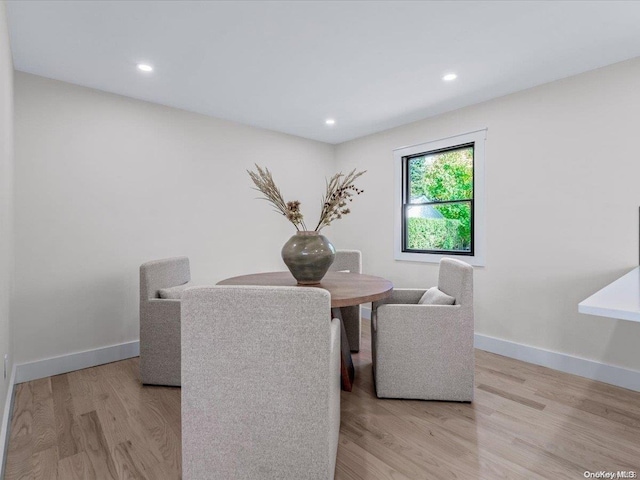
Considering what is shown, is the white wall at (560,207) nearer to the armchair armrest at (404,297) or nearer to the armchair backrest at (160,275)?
the armchair armrest at (404,297)

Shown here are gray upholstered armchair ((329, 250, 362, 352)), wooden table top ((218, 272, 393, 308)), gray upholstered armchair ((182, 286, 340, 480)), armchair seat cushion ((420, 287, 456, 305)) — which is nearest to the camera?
gray upholstered armchair ((182, 286, 340, 480))

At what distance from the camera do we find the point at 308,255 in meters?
2.13

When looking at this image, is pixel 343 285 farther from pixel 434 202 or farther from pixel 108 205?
pixel 108 205

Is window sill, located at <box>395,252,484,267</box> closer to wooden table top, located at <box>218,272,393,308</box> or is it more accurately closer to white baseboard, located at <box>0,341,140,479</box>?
wooden table top, located at <box>218,272,393,308</box>

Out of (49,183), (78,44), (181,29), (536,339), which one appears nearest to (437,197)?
(536,339)

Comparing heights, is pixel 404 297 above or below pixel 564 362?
above

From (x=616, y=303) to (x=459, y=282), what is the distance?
3.29 feet

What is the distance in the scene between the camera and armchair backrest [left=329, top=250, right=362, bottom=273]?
11.0 ft

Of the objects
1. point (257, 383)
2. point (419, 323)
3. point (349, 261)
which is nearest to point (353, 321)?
point (349, 261)

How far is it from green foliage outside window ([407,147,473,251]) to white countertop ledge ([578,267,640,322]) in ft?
6.15

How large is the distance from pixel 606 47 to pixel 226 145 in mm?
3310

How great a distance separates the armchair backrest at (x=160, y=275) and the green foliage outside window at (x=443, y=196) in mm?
2480

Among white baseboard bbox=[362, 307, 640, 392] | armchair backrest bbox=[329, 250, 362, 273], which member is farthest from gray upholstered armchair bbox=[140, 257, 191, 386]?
white baseboard bbox=[362, 307, 640, 392]

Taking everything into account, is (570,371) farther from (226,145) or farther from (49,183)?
(49,183)
